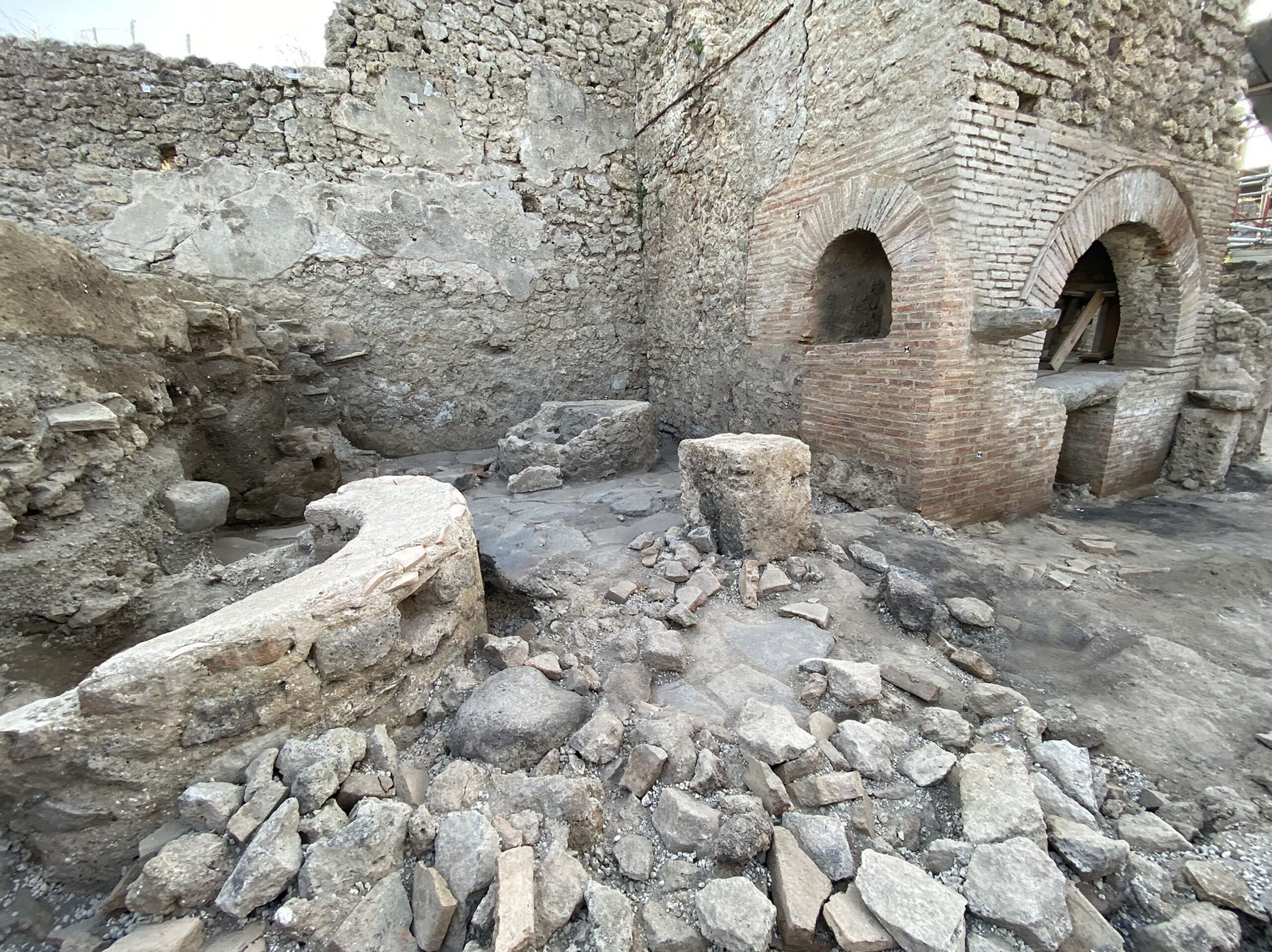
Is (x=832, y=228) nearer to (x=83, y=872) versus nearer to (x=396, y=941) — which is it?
(x=396, y=941)

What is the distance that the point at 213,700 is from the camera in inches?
57.3

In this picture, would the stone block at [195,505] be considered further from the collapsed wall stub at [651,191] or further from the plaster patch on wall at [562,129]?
the plaster patch on wall at [562,129]

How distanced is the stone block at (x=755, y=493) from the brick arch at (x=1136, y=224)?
2.13 metres

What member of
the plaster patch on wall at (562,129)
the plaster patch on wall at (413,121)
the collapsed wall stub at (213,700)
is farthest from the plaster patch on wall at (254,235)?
the collapsed wall stub at (213,700)

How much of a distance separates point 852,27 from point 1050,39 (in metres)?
1.22

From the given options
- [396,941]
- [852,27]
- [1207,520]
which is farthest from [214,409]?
[1207,520]

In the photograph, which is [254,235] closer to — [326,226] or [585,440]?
[326,226]

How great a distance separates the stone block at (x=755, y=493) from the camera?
298 cm

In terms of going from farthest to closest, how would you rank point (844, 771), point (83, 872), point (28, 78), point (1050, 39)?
point (28, 78) → point (1050, 39) → point (844, 771) → point (83, 872)

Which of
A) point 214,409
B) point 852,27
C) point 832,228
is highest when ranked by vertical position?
point 852,27

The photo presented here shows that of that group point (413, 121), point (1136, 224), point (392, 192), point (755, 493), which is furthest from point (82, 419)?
point (1136, 224)

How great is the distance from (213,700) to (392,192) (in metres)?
5.72

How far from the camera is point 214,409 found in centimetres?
403

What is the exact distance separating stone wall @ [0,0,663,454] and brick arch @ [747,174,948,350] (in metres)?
2.57
